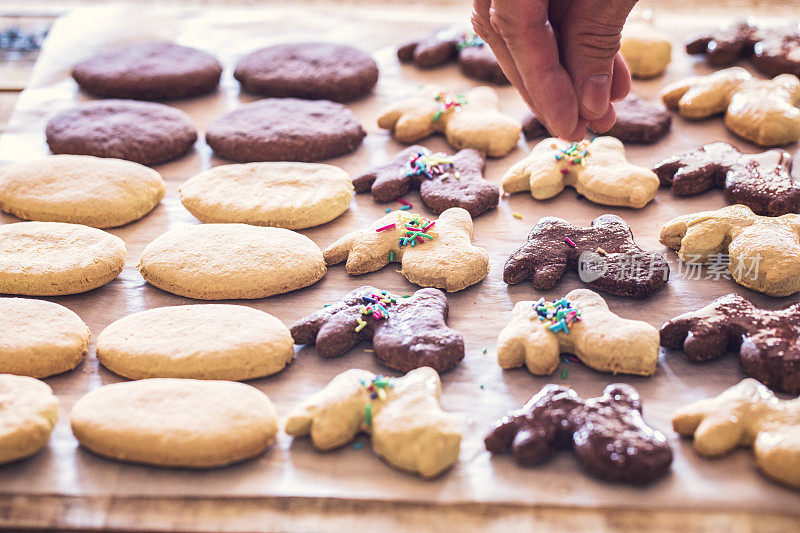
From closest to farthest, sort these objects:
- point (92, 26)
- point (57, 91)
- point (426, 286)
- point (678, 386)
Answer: point (678, 386), point (426, 286), point (57, 91), point (92, 26)

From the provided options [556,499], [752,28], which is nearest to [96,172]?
[556,499]

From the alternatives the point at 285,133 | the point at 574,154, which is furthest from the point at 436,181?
A: the point at 285,133

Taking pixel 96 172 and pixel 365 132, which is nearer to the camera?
pixel 96 172

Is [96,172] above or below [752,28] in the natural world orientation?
below

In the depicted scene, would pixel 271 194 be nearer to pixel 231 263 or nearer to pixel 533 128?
pixel 231 263

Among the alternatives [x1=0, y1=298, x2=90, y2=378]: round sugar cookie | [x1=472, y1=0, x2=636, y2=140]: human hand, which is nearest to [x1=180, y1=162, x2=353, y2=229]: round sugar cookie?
[x1=0, y1=298, x2=90, y2=378]: round sugar cookie

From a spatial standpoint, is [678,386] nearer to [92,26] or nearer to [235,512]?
[235,512]

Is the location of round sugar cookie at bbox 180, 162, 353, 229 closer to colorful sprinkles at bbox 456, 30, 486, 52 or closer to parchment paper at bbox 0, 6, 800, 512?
parchment paper at bbox 0, 6, 800, 512
